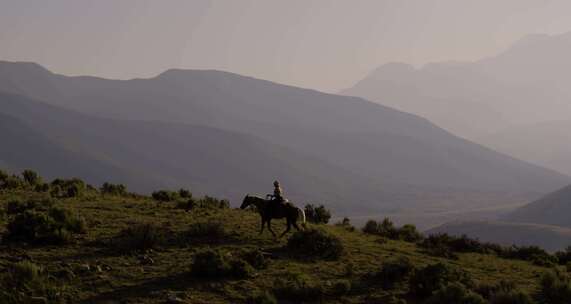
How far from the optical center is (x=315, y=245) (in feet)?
→ 63.8

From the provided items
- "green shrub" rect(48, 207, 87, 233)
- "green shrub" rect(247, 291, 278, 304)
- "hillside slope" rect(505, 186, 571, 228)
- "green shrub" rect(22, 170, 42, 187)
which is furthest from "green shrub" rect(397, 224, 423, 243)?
"hillside slope" rect(505, 186, 571, 228)

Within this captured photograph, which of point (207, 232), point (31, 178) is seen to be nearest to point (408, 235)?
point (207, 232)

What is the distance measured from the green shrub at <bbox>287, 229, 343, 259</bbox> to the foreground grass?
414mm

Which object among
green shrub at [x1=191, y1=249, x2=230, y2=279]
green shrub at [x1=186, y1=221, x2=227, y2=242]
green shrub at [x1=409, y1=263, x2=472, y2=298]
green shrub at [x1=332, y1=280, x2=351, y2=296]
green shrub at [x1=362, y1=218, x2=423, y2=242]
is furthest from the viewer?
green shrub at [x1=362, y1=218, x2=423, y2=242]

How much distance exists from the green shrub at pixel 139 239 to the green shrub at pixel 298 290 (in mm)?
5127

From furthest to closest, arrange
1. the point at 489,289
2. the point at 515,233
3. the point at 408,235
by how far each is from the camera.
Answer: the point at 515,233
the point at 408,235
the point at 489,289

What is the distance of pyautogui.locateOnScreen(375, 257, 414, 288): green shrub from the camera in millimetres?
16794

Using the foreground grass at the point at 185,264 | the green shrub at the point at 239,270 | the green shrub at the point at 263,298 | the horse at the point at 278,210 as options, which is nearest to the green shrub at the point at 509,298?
the foreground grass at the point at 185,264

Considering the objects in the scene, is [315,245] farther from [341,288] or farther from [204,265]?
[204,265]

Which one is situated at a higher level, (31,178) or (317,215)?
(31,178)

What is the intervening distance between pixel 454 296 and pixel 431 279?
5.14 ft

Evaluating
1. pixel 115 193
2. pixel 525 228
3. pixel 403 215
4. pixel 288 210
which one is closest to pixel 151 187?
pixel 403 215

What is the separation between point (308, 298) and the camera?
14445mm

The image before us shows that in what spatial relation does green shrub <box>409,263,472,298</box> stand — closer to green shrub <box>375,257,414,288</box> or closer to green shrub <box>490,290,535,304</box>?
green shrub <box>375,257,414,288</box>
